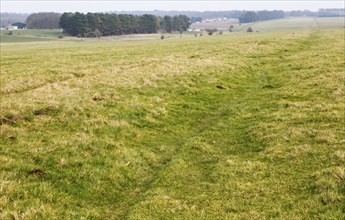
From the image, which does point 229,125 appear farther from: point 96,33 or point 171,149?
point 96,33

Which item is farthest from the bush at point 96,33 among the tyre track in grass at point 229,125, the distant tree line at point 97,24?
the tyre track in grass at point 229,125

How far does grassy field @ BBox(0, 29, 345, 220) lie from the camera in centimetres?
1066

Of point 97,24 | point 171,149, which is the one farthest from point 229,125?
point 97,24

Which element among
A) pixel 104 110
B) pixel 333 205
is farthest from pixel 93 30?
pixel 333 205

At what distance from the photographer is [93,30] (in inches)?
6850

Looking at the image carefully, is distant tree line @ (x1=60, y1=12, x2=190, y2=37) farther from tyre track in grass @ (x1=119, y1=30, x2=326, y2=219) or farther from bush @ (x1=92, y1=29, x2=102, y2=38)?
tyre track in grass @ (x1=119, y1=30, x2=326, y2=219)

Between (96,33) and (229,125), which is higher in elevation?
(229,125)

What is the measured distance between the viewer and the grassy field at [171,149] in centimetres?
1066

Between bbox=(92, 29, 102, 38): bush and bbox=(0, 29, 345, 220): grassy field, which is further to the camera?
bbox=(92, 29, 102, 38): bush

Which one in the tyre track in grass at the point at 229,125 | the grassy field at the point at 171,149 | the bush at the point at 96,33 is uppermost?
the grassy field at the point at 171,149

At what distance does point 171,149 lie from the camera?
15.7 metres

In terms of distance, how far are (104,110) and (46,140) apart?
462 cm

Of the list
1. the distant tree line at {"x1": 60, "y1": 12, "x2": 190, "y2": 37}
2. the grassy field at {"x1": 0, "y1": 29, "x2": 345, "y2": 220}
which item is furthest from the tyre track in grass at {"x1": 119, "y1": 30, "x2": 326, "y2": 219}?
the distant tree line at {"x1": 60, "y1": 12, "x2": 190, "y2": 37}

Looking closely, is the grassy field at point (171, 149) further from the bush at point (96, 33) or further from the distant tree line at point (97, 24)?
the distant tree line at point (97, 24)
